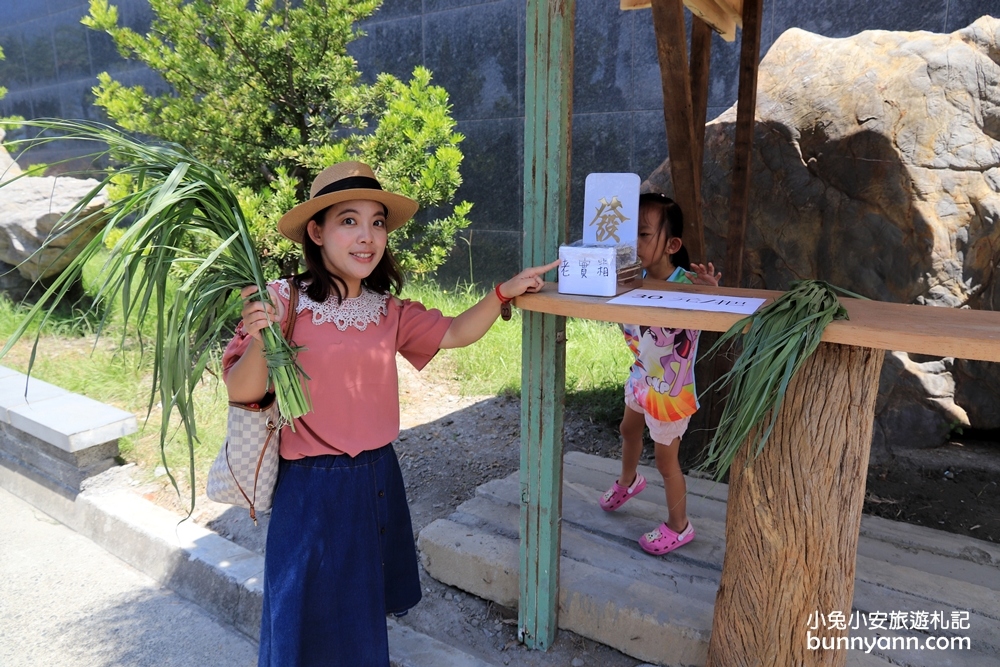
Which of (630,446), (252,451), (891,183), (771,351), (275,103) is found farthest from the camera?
(275,103)

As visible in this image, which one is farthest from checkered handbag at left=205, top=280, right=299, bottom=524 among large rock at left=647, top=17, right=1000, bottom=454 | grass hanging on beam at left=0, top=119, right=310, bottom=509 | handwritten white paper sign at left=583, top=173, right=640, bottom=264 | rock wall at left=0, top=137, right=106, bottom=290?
rock wall at left=0, top=137, right=106, bottom=290

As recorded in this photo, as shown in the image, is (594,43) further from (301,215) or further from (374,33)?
(301,215)

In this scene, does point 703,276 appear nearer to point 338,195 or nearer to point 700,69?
point 700,69

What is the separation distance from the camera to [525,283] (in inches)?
83.3

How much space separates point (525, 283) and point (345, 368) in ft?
1.83

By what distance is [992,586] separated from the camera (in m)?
2.54

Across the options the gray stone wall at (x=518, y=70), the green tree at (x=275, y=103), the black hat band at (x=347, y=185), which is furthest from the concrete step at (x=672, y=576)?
the gray stone wall at (x=518, y=70)

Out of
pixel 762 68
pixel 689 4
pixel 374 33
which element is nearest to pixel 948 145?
pixel 762 68

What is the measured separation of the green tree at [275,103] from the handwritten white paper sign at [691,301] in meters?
2.36

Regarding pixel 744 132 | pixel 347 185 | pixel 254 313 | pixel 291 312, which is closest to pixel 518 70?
pixel 744 132

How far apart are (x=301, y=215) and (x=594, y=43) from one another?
458cm

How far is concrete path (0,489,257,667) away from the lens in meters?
2.75

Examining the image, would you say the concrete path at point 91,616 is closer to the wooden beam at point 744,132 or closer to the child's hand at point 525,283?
the child's hand at point 525,283

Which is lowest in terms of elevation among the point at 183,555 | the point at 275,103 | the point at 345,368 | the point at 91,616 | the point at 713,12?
the point at 91,616
